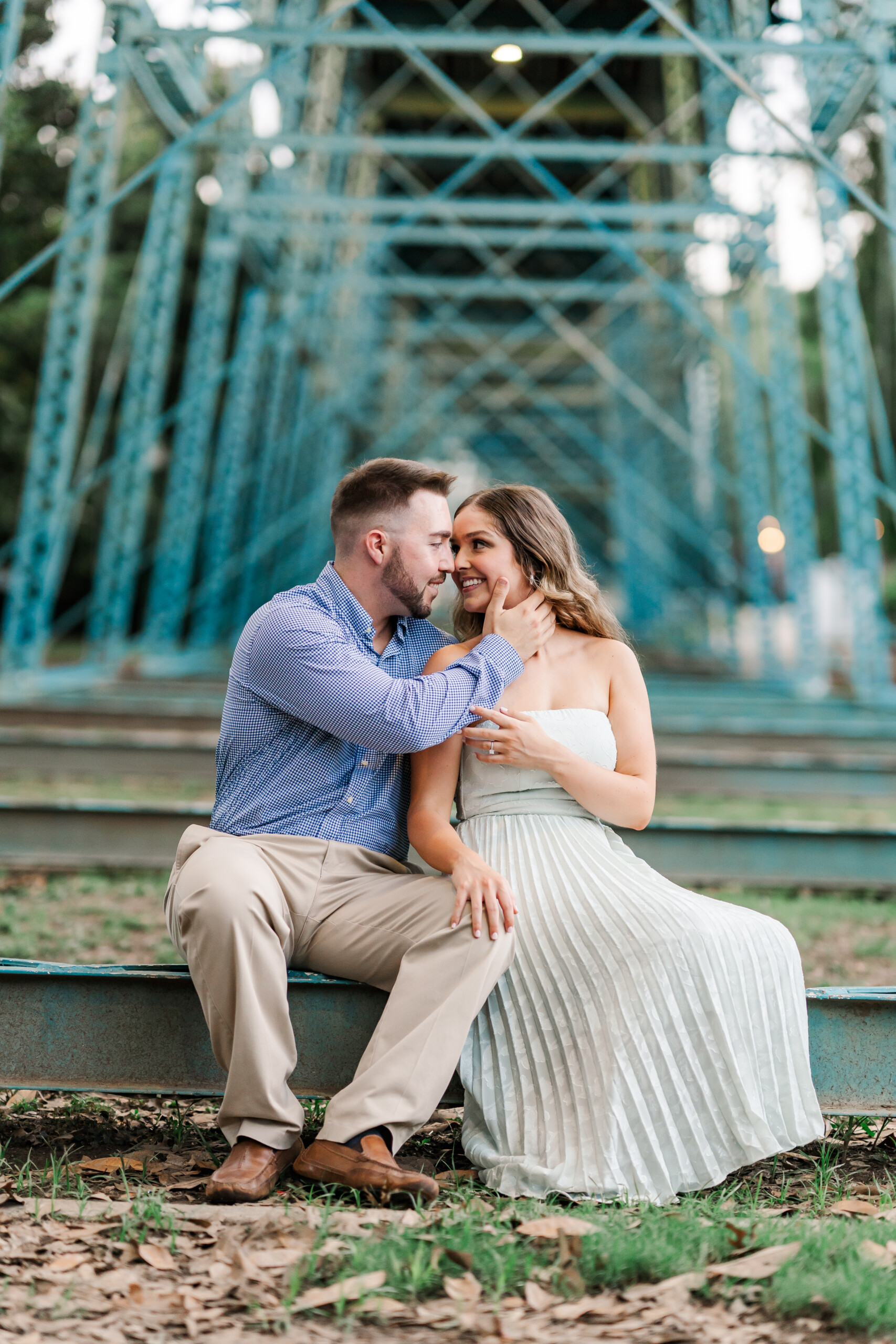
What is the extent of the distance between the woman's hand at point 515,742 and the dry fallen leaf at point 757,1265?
109cm

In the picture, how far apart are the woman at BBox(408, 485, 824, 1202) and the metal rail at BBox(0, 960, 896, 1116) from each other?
0.21 meters

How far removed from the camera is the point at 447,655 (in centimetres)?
308

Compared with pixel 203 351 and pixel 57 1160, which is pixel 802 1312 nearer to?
pixel 57 1160

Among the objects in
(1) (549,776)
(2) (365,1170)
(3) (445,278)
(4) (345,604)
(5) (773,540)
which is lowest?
(2) (365,1170)

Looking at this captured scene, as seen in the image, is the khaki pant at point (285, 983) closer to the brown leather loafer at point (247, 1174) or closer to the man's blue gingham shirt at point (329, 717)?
the brown leather loafer at point (247, 1174)

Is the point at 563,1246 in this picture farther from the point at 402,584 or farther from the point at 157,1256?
the point at 402,584

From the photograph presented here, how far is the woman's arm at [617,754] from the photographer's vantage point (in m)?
2.90

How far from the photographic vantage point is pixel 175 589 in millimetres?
13625

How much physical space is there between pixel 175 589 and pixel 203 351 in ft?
8.17

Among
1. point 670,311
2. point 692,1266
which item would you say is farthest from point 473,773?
point 670,311

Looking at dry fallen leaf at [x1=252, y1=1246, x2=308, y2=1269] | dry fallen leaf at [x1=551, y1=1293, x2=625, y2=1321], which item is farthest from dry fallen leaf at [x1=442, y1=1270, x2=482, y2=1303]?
dry fallen leaf at [x1=252, y1=1246, x2=308, y2=1269]

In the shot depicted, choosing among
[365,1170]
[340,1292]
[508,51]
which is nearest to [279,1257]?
[340,1292]

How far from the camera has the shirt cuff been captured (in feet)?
9.50

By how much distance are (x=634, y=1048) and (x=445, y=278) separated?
19590 mm
